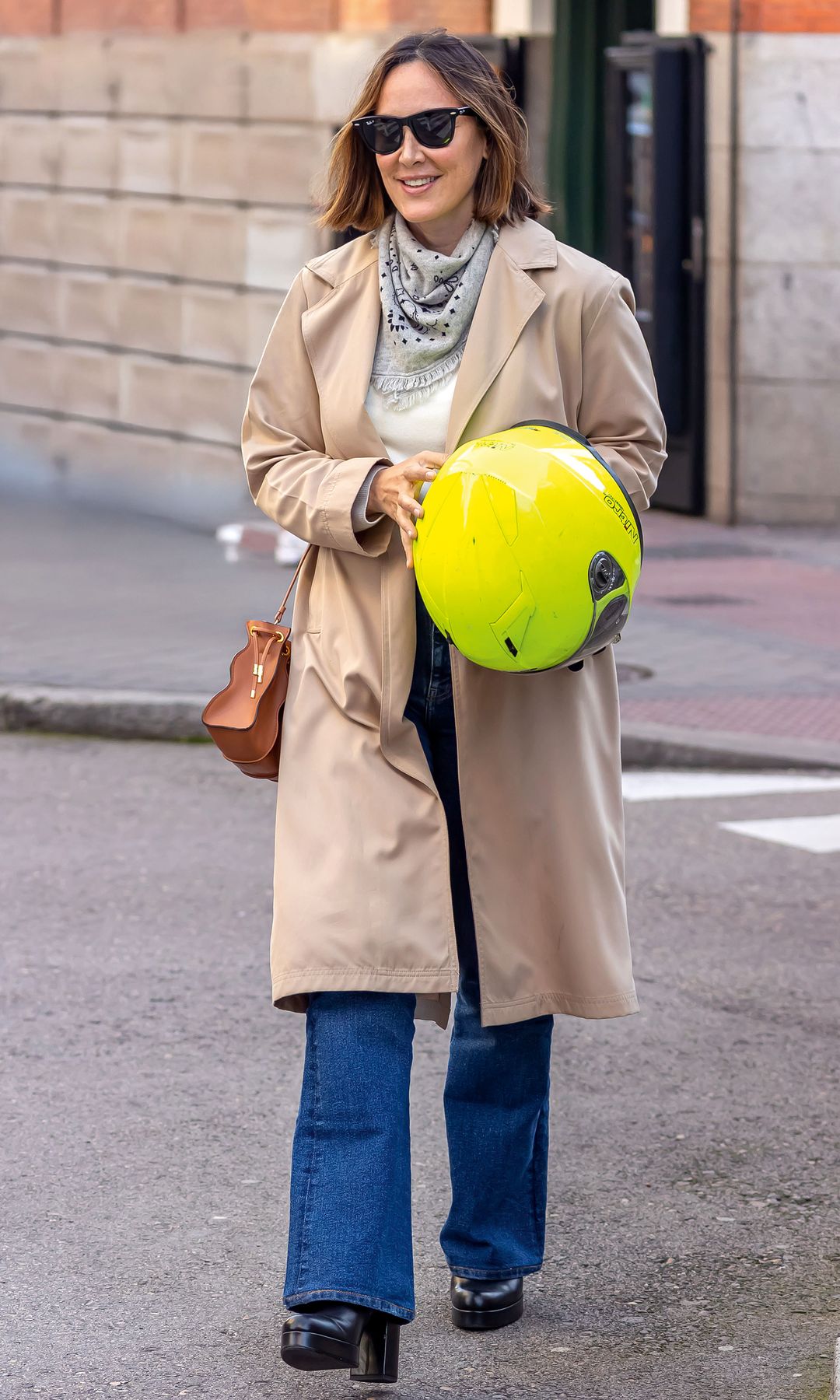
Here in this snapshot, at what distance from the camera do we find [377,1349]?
3420mm

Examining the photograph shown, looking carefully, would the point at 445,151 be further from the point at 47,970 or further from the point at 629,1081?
the point at 47,970

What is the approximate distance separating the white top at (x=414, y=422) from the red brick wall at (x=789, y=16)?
1091cm

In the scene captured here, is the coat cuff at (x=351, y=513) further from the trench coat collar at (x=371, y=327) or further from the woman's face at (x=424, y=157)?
the woman's face at (x=424, y=157)

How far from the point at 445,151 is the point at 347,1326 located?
172 cm

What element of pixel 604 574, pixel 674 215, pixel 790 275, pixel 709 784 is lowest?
pixel 709 784

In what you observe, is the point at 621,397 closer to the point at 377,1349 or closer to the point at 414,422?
the point at 414,422

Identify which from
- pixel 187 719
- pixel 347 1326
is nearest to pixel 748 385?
pixel 187 719

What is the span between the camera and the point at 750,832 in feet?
24.6

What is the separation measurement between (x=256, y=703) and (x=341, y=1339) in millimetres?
943

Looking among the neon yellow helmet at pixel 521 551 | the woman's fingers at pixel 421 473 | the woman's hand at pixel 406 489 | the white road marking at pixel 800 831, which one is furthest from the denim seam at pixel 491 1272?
the white road marking at pixel 800 831

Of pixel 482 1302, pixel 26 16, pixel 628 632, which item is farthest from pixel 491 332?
pixel 26 16

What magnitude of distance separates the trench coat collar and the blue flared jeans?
294 mm

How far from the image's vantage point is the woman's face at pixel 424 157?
357cm

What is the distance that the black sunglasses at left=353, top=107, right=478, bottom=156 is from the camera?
11.7 feet
